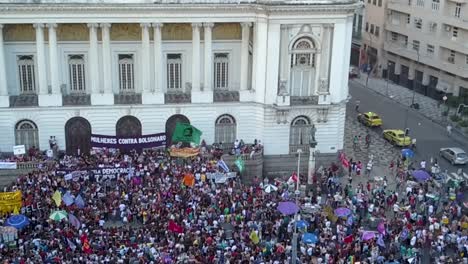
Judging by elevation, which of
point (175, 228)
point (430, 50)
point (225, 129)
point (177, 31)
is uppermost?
point (177, 31)

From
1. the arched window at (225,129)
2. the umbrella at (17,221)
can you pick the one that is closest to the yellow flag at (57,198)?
the umbrella at (17,221)

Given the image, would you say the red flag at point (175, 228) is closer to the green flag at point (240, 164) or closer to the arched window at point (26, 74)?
the green flag at point (240, 164)

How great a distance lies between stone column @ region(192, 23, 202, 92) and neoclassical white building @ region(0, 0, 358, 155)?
0.25ft

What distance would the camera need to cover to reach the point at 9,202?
4069 centimetres

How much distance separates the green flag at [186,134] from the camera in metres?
50.8

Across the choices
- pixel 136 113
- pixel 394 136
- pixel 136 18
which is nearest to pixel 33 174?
pixel 136 113

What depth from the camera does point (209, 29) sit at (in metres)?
50.4

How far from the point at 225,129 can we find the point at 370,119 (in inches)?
693

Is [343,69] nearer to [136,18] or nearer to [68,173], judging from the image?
[136,18]

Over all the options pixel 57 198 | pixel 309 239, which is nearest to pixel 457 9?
pixel 309 239

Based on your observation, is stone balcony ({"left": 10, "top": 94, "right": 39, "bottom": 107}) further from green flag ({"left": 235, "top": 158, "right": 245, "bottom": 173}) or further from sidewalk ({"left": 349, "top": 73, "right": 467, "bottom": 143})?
sidewalk ({"left": 349, "top": 73, "right": 467, "bottom": 143})

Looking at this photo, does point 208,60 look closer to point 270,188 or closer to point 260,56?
point 260,56

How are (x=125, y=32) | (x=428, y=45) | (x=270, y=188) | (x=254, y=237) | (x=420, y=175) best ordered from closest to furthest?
1. (x=254, y=237)
2. (x=270, y=188)
3. (x=420, y=175)
4. (x=125, y=32)
5. (x=428, y=45)

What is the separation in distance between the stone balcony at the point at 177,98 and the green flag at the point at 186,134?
196 cm
